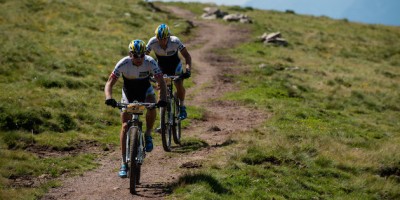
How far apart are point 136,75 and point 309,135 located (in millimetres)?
8716

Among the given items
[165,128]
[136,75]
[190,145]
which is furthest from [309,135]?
[136,75]

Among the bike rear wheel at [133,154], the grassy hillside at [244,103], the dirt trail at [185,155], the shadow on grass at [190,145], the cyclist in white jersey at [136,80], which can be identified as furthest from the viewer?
the shadow on grass at [190,145]

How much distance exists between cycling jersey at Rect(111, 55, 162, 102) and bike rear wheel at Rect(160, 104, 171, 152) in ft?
6.83

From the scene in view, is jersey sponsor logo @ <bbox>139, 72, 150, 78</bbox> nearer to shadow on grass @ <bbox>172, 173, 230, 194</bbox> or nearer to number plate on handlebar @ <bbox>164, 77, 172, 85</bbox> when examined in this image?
number plate on handlebar @ <bbox>164, 77, 172, 85</bbox>

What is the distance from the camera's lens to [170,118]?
14.0m

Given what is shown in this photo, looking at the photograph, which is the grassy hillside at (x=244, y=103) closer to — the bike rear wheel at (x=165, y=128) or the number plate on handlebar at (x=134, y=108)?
the bike rear wheel at (x=165, y=128)

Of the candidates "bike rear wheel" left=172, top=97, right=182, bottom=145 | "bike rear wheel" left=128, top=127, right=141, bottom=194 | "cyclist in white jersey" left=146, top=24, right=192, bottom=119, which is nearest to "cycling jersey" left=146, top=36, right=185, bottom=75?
"cyclist in white jersey" left=146, top=24, right=192, bottom=119

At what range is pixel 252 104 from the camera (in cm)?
2295

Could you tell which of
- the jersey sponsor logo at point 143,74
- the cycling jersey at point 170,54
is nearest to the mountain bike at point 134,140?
the jersey sponsor logo at point 143,74

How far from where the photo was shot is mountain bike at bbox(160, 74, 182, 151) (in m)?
13.5

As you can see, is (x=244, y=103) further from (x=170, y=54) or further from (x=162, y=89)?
(x=162, y=89)

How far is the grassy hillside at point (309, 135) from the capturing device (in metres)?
12.4

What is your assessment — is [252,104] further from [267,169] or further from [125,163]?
[125,163]

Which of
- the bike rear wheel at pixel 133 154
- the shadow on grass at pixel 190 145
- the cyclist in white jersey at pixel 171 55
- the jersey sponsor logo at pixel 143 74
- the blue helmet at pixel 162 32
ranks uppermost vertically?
the blue helmet at pixel 162 32
